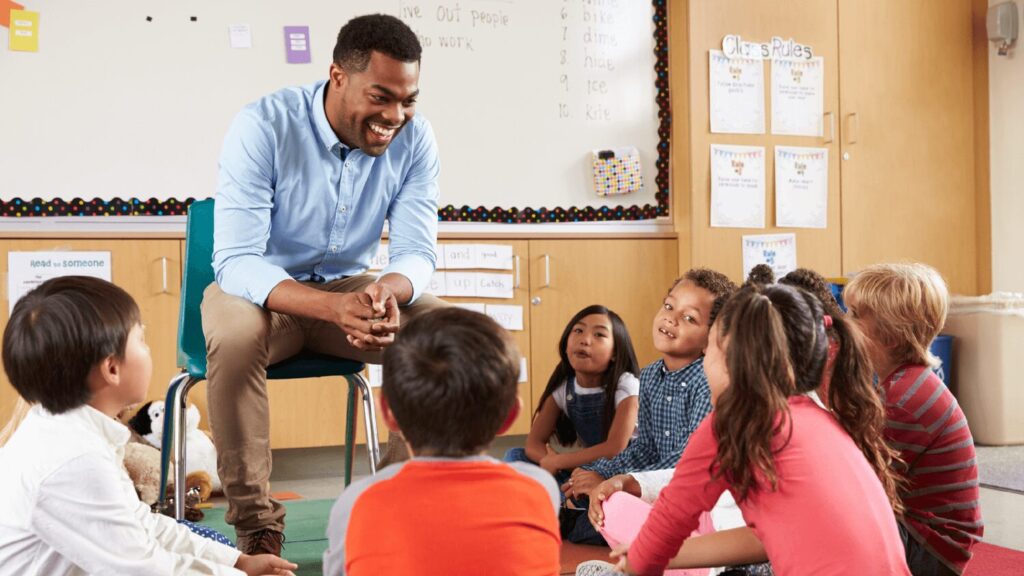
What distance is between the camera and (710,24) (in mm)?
3594

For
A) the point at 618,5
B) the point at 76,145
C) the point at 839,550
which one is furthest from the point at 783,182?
the point at 839,550

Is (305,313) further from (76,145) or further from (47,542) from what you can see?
(76,145)

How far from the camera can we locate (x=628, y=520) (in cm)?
164

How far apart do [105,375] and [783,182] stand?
3.04 metres

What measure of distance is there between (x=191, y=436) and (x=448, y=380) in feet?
7.02

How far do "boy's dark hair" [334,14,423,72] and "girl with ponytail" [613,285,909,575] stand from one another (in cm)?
86

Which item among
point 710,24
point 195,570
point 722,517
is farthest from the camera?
point 710,24

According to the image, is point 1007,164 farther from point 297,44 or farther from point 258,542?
point 258,542

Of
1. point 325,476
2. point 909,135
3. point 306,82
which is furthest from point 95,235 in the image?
point 909,135

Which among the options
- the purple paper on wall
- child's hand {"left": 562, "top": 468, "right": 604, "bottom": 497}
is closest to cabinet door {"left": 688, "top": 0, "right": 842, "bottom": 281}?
the purple paper on wall

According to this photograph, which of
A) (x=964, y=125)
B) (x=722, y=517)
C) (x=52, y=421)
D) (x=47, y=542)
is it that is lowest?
(x=722, y=517)

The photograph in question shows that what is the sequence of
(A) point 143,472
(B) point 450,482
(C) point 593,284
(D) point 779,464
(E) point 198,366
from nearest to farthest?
1. (B) point 450,482
2. (D) point 779,464
3. (E) point 198,366
4. (A) point 143,472
5. (C) point 593,284

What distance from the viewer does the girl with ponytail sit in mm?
1148

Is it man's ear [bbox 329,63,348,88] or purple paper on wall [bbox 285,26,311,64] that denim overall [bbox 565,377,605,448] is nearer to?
man's ear [bbox 329,63,348,88]
